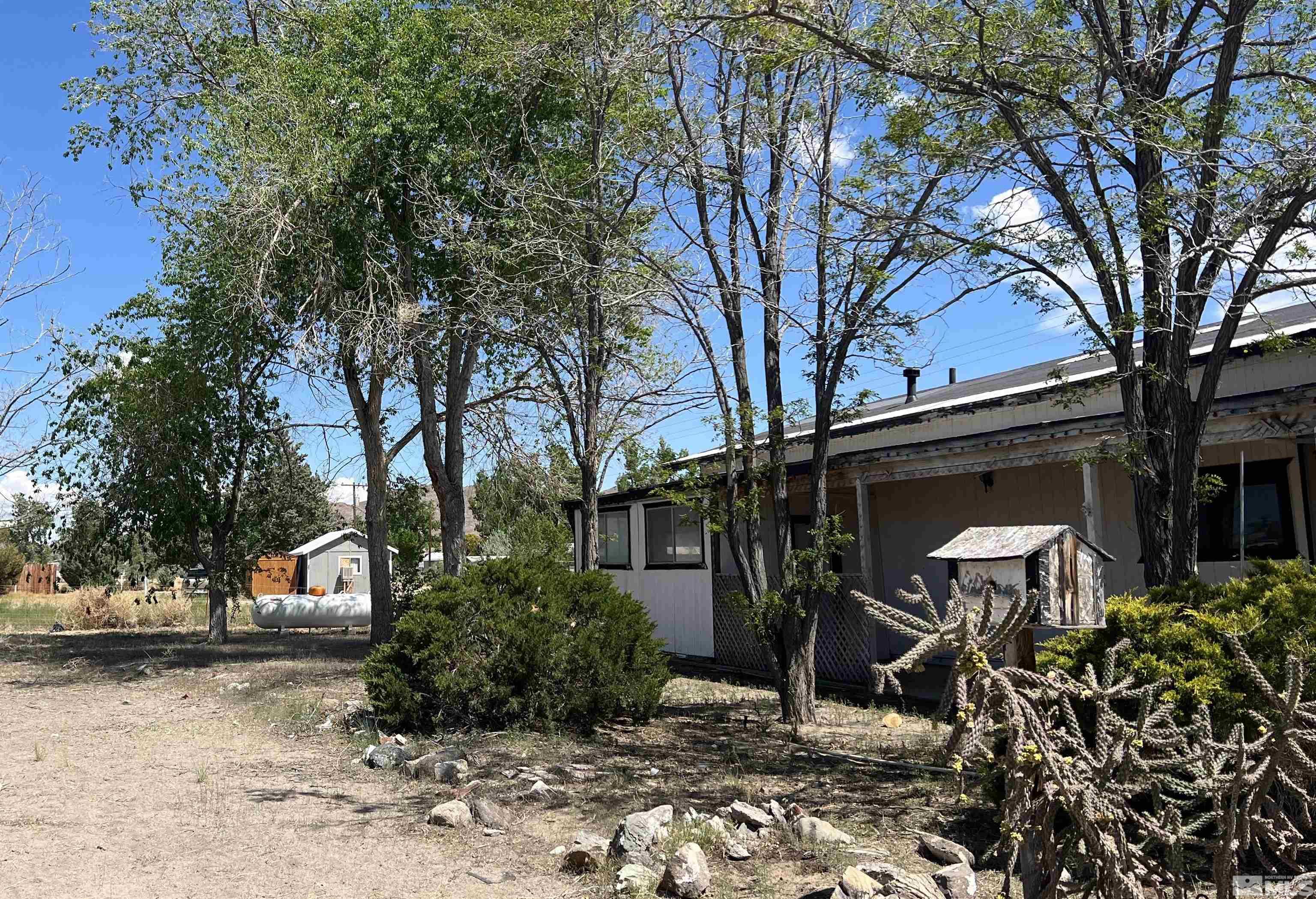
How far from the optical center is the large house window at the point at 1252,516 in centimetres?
995

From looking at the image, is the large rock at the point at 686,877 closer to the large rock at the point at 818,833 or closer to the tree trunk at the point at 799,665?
the large rock at the point at 818,833

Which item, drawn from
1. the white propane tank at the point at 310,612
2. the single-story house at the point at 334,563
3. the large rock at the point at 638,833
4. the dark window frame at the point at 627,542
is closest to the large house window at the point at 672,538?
the dark window frame at the point at 627,542

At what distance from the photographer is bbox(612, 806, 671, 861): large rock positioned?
5414 mm

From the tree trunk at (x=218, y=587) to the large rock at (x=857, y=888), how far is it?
16826 mm

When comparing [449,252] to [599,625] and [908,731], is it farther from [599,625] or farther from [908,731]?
[908,731]

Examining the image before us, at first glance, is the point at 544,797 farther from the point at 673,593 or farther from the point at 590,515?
the point at 673,593

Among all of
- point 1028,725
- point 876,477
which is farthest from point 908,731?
point 1028,725

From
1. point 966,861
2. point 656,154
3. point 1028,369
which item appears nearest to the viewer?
point 966,861

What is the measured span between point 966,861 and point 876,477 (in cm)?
752

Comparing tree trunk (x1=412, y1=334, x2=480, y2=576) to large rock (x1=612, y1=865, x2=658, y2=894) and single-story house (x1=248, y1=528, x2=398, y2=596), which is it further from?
single-story house (x1=248, y1=528, x2=398, y2=596)

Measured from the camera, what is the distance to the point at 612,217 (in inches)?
425

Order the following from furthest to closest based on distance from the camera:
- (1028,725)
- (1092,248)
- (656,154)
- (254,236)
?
1. (254,236)
2. (656,154)
3. (1092,248)
4. (1028,725)

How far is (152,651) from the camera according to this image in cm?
1756

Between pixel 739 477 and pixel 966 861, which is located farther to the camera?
pixel 739 477
